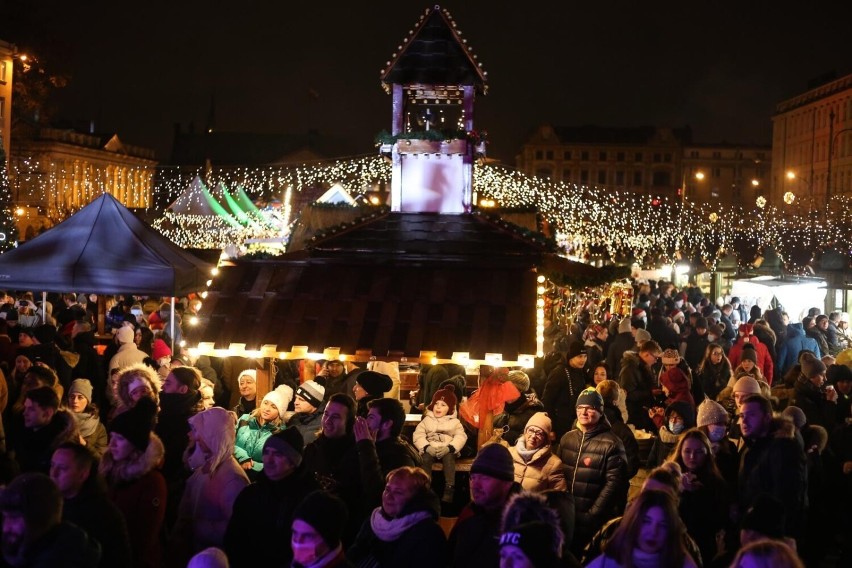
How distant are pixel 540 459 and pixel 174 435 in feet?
9.14

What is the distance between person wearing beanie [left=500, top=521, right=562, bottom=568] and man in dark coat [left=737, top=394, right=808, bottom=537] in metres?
2.78

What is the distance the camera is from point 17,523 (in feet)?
14.3

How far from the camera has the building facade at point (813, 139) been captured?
240 ft

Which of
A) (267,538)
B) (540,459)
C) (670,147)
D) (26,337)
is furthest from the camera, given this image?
(670,147)

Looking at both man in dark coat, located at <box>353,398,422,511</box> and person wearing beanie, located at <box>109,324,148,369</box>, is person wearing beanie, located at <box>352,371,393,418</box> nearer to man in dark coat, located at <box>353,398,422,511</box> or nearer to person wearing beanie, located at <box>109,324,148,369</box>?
man in dark coat, located at <box>353,398,422,511</box>

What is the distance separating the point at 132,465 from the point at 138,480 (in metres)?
0.10

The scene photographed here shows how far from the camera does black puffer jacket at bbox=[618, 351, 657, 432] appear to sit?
10727 millimetres

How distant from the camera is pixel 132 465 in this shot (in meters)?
5.60

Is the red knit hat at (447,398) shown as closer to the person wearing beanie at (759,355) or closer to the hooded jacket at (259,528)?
the hooded jacket at (259,528)

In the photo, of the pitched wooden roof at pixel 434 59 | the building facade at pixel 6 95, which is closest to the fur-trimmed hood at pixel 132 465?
the pitched wooden roof at pixel 434 59

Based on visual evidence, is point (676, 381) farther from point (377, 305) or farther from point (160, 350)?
point (160, 350)

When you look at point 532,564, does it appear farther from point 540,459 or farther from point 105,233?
point 105,233

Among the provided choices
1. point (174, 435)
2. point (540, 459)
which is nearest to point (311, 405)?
point (174, 435)

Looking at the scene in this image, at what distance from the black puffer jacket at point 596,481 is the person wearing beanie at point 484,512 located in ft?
4.92
